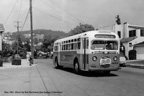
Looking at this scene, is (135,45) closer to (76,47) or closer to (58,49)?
(58,49)

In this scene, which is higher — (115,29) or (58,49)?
(115,29)

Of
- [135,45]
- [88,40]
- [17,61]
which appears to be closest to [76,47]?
[88,40]

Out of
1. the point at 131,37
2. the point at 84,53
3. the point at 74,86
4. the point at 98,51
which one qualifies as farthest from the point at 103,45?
the point at 131,37

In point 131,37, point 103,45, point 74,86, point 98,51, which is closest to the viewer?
point 74,86

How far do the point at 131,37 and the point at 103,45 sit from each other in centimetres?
2945

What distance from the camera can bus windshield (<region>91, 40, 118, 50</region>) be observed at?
45.9 feet

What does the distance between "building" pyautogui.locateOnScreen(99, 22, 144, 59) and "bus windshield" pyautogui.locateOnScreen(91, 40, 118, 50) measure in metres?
25.5

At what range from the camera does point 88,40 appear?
14.0m

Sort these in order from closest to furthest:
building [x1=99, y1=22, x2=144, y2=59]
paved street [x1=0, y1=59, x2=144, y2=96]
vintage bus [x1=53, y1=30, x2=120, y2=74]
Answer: paved street [x1=0, y1=59, x2=144, y2=96] → vintage bus [x1=53, y1=30, x2=120, y2=74] → building [x1=99, y1=22, x2=144, y2=59]

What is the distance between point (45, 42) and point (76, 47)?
7302 cm

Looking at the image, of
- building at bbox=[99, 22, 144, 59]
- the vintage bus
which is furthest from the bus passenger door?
building at bbox=[99, 22, 144, 59]

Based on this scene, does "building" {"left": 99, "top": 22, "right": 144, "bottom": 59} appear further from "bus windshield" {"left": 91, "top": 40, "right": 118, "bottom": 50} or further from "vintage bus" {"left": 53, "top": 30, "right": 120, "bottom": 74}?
"vintage bus" {"left": 53, "top": 30, "right": 120, "bottom": 74}

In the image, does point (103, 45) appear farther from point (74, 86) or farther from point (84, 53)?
point (74, 86)

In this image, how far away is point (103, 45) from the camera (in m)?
14.2
